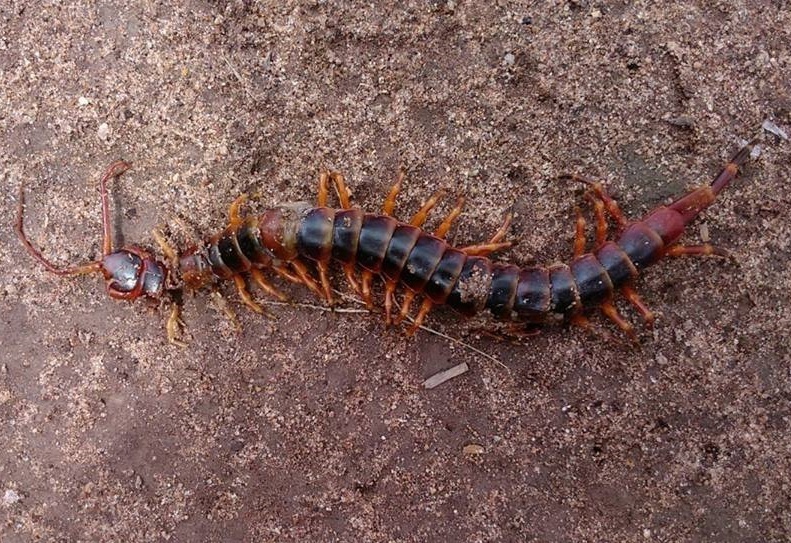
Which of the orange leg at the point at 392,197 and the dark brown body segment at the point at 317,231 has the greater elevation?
the orange leg at the point at 392,197

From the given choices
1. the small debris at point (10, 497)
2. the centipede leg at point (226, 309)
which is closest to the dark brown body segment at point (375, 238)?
the centipede leg at point (226, 309)

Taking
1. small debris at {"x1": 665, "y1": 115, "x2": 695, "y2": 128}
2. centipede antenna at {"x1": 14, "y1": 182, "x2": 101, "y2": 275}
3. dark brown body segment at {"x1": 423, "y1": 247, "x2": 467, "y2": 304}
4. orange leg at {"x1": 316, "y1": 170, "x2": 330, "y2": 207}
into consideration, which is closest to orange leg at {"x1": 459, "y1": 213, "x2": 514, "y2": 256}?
dark brown body segment at {"x1": 423, "y1": 247, "x2": 467, "y2": 304}

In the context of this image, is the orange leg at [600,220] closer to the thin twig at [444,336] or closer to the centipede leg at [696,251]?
the centipede leg at [696,251]

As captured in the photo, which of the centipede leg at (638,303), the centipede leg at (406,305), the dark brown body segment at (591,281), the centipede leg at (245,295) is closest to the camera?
the dark brown body segment at (591,281)

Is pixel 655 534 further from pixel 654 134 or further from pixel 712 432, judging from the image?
pixel 654 134

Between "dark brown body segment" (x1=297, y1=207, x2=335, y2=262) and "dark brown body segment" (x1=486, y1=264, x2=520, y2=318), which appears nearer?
"dark brown body segment" (x1=486, y1=264, x2=520, y2=318)

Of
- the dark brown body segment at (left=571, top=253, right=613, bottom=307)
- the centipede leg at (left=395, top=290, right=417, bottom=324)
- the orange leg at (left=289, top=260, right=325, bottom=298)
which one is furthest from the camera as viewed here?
the orange leg at (left=289, top=260, right=325, bottom=298)

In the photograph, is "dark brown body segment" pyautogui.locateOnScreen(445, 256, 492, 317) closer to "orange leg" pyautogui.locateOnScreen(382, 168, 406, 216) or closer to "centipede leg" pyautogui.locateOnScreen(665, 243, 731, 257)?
"orange leg" pyautogui.locateOnScreen(382, 168, 406, 216)
